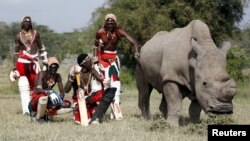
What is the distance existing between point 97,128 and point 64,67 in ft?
92.4

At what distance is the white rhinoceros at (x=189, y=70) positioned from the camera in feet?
29.0

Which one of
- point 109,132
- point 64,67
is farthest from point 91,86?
point 64,67

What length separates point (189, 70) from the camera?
9.62 meters

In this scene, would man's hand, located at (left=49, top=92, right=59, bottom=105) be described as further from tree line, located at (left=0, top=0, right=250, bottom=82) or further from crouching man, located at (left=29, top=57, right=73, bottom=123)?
tree line, located at (left=0, top=0, right=250, bottom=82)

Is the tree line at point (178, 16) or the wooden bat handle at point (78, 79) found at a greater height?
the tree line at point (178, 16)

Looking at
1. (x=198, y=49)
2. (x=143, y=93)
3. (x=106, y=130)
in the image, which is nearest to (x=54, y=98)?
(x=106, y=130)

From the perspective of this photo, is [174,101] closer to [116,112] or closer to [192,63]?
[192,63]

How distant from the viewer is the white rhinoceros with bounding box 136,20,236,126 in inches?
348

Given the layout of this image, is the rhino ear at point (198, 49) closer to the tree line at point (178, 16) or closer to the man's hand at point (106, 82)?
the man's hand at point (106, 82)

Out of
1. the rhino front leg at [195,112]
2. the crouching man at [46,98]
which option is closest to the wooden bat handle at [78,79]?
the crouching man at [46,98]

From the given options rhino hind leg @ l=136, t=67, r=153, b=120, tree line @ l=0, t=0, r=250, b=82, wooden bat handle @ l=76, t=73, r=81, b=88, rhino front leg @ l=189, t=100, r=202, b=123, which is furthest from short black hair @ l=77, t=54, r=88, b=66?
tree line @ l=0, t=0, r=250, b=82

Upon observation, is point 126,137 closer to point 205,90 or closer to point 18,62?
point 205,90

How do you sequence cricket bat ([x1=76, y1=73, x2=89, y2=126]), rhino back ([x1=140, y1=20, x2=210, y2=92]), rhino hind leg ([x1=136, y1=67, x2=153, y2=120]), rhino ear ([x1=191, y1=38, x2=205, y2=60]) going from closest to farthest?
rhino ear ([x1=191, y1=38, x2=205, y2=60])
rhino back ([x1=140, y1=20, x2=210, y2=92])
cricket bat ([x1=76, y1=73, x2=89, y2=126])
rhino hind leg ([x1=136, y1=67, x2=153, y2=120])

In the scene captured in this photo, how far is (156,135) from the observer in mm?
8641
